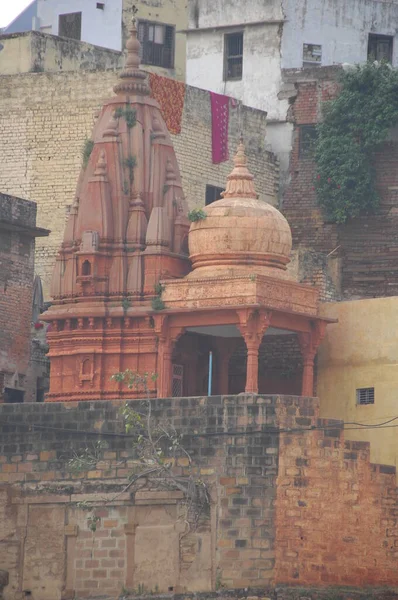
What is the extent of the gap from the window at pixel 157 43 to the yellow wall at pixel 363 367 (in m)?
15.3

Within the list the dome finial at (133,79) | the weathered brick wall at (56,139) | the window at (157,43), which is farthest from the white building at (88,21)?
the dome finial at (133,79)

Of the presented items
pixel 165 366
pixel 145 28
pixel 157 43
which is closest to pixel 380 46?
pixel 157 43

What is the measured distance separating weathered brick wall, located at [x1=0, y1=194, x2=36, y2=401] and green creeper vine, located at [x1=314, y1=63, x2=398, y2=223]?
7.56m

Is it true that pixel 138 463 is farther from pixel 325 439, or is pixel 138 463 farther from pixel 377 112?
pixel 377 112

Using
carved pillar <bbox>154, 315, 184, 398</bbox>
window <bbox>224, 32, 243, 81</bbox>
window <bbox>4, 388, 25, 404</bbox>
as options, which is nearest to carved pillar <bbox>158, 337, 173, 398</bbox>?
carved pillar <bbox>154, 315, 184, 398</bbox>

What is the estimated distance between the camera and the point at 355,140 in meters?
46.5

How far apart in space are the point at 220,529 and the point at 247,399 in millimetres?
1982

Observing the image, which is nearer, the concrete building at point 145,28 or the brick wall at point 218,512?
the brick wall at point 218,512

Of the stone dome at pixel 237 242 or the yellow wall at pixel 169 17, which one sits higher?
the yellow wall at pixel 169 17

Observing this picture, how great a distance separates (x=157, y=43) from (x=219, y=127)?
5.60 m

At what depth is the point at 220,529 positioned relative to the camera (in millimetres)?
33406

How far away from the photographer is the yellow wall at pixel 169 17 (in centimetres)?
5219

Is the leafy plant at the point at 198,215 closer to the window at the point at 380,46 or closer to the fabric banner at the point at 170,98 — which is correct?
the fabric banner at the point at 170,98

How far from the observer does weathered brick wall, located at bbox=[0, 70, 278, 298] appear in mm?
45500
